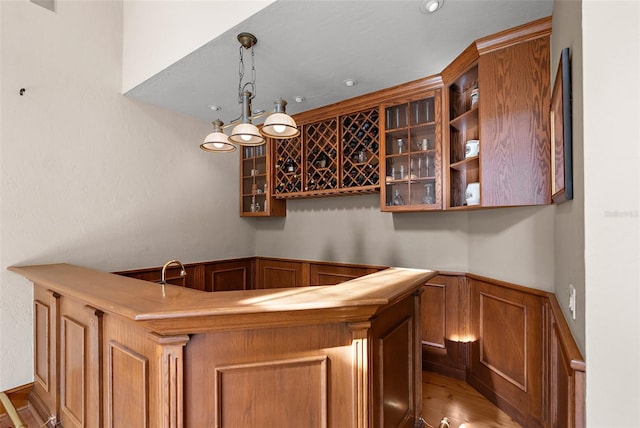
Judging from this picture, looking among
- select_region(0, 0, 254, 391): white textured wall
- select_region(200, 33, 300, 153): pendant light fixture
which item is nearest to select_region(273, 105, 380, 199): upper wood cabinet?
select_region(0, 0, 254, 391): white textured wall

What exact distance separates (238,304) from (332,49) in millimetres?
1819

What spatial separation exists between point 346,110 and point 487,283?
80.3 inches

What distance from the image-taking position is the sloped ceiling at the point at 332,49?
177cm

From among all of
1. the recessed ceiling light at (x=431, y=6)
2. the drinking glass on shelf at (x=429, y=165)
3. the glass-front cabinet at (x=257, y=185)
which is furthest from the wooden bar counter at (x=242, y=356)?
the glass-front cabinet at (x=257, y=185)

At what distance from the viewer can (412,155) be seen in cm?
281

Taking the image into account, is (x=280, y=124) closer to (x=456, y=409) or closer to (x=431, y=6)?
(x=431, y=6)

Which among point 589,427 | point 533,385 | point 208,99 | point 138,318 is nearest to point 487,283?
point 533,385

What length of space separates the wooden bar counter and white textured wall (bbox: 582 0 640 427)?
68 centimetres

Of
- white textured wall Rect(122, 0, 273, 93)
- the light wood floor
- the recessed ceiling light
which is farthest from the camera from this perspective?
the light wood floor

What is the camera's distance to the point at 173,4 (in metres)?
2.44

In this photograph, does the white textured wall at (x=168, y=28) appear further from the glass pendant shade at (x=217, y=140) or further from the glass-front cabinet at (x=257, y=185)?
the glass-front cabinet at (x=257, y=185)

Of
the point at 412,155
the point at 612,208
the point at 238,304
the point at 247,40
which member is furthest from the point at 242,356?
the point at 412,155

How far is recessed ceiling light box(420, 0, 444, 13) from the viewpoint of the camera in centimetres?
169

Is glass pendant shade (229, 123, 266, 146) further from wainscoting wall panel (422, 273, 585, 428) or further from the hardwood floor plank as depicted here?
the hardwood floor plank
